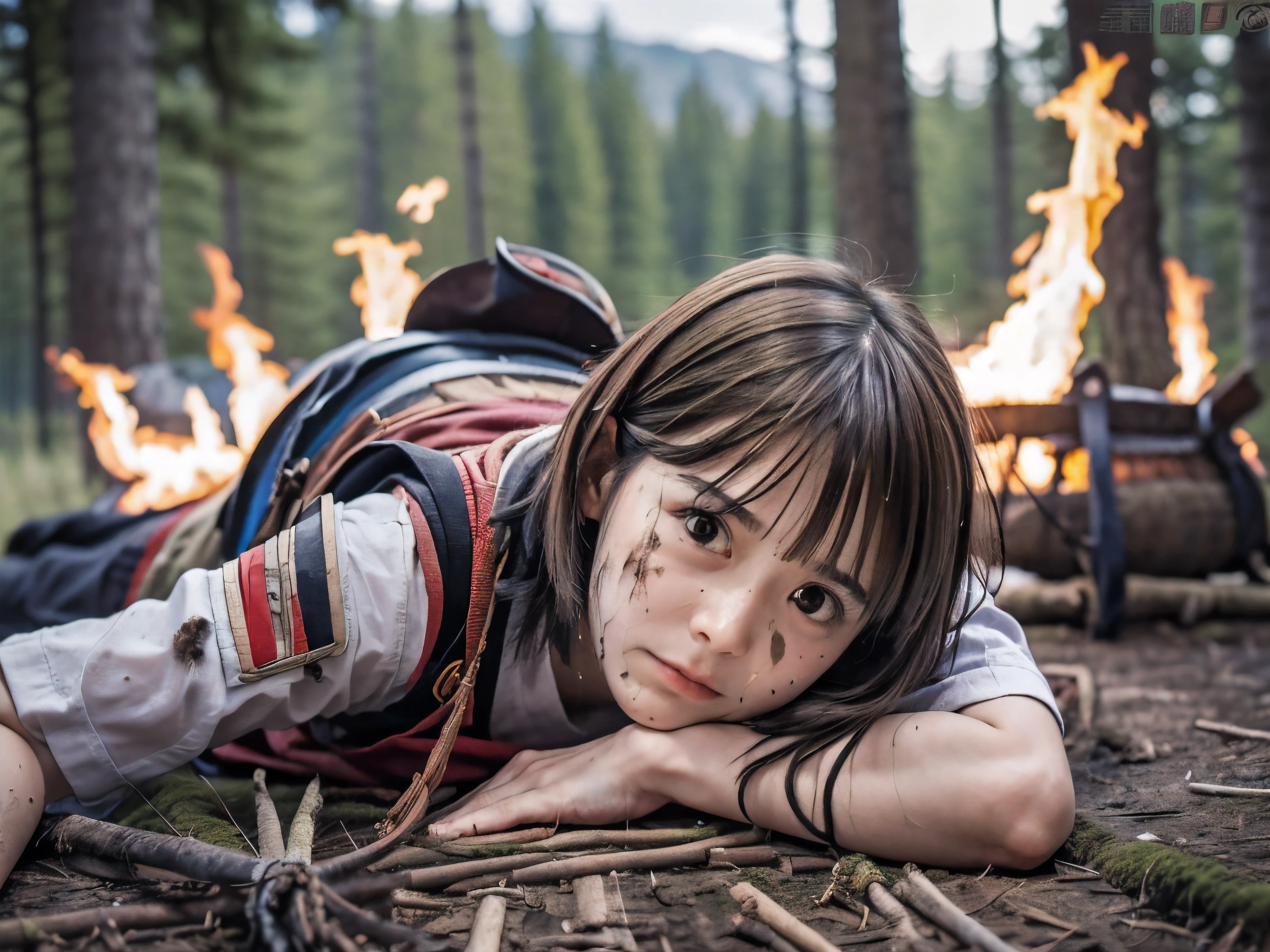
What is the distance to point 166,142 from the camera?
39.9 ft

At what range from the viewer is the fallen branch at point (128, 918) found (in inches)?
55.0

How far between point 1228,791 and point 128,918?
6.83ft

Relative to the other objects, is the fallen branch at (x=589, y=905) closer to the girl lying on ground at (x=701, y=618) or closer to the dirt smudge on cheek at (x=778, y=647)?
the girl lying on ground at (x=701, y=618)

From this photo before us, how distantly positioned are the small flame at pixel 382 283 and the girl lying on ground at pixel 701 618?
266 cm

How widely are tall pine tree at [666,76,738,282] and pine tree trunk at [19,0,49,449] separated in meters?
34.0

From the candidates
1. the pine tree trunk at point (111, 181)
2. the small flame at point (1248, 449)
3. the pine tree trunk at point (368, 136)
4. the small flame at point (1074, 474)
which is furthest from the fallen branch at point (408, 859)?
the pine tree trunk at point (368, 136)

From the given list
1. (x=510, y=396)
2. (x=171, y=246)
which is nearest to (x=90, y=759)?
(x=510, y=396)

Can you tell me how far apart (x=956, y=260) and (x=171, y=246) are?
25681 millimetres

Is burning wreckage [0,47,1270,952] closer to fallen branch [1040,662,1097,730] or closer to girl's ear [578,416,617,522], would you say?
fallen branch [1040,662,1097,730]

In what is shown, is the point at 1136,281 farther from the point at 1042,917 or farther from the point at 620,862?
the point at 620,862

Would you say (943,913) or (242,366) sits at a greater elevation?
(242,366)

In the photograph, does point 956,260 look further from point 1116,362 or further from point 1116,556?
point 1116,556

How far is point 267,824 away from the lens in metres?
1.89

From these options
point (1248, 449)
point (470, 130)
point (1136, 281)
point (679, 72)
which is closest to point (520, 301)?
point (1248, 449)
